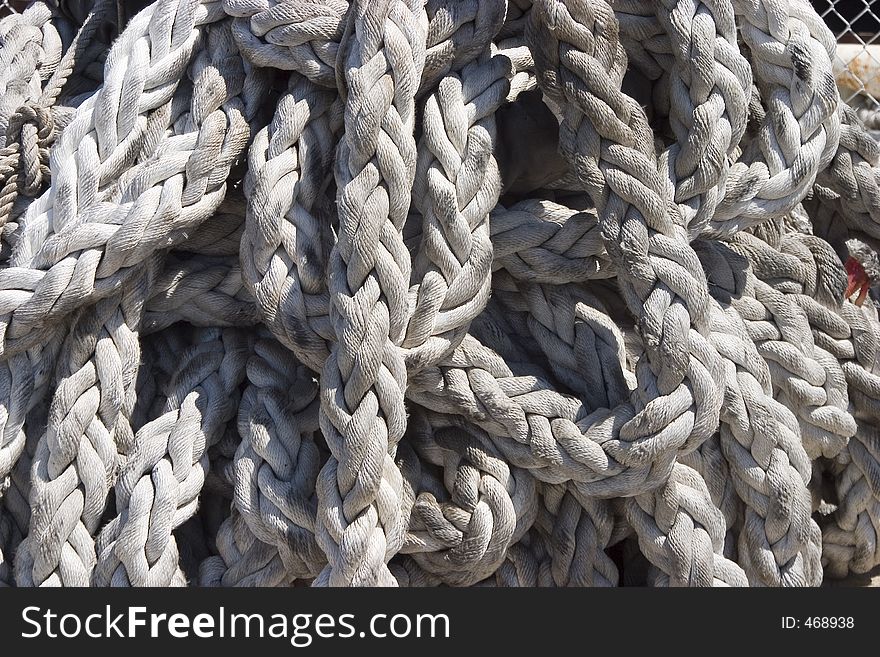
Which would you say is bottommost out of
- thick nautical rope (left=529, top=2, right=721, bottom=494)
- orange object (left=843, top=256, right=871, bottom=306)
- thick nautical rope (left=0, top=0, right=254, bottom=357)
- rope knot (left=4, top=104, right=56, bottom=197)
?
rope knot (left=4, top=104, right=56, bottom=197)

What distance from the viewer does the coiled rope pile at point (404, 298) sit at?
43.9 inches

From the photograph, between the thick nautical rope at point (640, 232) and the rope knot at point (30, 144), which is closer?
the thick nautical rope at point (640, 232)

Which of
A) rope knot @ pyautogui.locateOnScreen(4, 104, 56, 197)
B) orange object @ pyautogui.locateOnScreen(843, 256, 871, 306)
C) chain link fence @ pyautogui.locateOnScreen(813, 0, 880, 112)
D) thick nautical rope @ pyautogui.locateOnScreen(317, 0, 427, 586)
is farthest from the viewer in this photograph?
chain link fence @ pyautogui.locateOnScreen(813, 0, 880, 112)

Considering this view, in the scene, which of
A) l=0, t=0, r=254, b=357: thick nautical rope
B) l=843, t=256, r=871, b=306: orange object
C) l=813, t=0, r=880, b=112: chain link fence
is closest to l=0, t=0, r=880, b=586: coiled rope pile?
l=0, t=0, r=254, b=357: thick nautical rope

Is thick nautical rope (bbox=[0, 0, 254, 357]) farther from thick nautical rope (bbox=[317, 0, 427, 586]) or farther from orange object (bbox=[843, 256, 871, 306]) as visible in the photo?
orange object (bbox=[843, 256, 871, 306])

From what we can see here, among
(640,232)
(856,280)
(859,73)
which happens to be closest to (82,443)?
(640,232)

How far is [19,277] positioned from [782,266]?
1.03 meters

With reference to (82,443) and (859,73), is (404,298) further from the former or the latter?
(859,73)

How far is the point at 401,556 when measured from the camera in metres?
1.26

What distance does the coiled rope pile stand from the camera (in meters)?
1.12

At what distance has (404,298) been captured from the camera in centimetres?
109

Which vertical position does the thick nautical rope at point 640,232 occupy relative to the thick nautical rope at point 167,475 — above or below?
above

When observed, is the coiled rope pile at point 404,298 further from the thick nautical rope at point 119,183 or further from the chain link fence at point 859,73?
the chain link fence at point 859,73

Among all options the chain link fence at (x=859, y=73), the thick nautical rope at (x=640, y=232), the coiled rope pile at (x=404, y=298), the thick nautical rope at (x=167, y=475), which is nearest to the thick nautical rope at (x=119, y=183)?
the coiled rope pile at (x=404, y=298)
